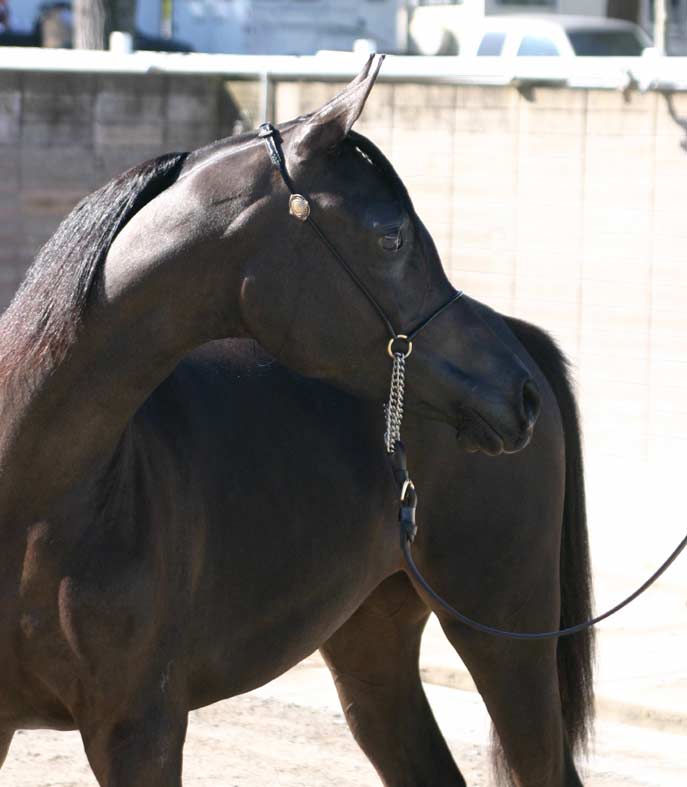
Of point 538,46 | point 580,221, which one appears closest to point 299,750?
point 580,221

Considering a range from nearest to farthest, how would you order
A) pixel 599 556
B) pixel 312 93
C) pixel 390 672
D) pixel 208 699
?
1. pixel 208 699
2. pixel 390 672
3. pixel 599 556
4. pixel 312 93

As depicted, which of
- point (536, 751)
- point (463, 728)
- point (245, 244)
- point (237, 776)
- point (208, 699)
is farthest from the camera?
point (463, 728)

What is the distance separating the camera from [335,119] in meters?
2.62

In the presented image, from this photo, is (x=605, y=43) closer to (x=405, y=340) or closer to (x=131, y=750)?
(x=405, y=340)

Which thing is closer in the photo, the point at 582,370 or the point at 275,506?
the point at 275,506

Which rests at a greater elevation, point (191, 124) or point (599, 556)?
point (191, 124)

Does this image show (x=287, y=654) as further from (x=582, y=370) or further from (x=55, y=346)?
(x=582, y=370)

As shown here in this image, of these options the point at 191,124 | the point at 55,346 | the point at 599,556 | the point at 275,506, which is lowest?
the point at 599,556

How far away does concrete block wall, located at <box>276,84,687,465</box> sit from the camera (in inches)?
315

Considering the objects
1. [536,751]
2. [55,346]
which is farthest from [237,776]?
[55,346]

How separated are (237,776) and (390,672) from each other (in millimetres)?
1070

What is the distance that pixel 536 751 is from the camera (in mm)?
3672

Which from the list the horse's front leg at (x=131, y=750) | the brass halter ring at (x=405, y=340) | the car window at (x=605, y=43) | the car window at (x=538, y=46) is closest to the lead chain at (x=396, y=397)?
the brass halter ring at (x=405, y=340)

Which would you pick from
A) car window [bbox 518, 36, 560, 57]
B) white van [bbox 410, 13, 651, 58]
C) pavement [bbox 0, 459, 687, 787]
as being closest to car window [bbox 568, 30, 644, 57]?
white van [bbox 410, 13, 651, 58]
